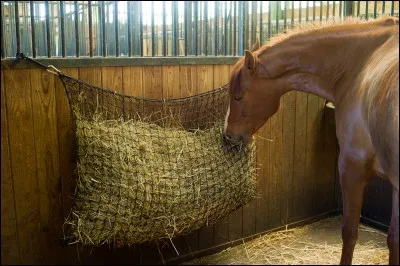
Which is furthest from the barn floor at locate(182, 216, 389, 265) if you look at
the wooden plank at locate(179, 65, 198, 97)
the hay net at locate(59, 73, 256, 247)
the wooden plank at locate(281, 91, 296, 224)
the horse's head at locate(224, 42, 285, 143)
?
the wooden plank at locate(179, 65, 198, 97)

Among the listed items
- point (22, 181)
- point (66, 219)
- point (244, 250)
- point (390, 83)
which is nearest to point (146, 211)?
point (66, 219)

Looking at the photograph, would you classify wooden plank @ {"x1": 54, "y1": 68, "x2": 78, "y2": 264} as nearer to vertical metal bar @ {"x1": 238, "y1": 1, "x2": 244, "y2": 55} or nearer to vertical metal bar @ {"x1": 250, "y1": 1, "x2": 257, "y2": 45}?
vertical metal bar @ {"x1": 238, "y1": 1, "x2": 244, "y2": 55}

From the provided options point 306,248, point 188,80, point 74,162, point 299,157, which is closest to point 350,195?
point 306,248

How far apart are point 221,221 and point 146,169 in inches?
36.0

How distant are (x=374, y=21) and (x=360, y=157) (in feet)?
2.37

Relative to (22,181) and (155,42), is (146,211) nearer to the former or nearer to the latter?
(22,181)

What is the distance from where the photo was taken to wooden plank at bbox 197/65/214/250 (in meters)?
2.70

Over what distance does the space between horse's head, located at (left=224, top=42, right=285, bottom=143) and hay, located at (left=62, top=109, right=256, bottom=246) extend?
154 mm

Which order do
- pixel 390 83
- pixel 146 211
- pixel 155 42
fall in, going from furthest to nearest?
pixel 155 42 → pixel 146 211 → pixel 390 83

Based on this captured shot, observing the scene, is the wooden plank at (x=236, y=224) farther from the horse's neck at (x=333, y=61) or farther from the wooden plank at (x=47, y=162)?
the wooden plank at (x=47, y=162)

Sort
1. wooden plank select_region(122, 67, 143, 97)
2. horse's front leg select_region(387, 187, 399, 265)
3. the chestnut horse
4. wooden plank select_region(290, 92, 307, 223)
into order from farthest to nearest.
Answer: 1. wooden plank select_region(290, 92, 307, 223)
2. wooden plank select_region(122, 67, 143, 97)
3. horse's front leg select_region(387, 187, 399, 265)
4. the chestnut horse

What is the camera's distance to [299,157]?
3.25 metres

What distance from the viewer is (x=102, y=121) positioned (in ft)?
7.32

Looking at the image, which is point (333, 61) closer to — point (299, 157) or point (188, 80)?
point (188, 80)
